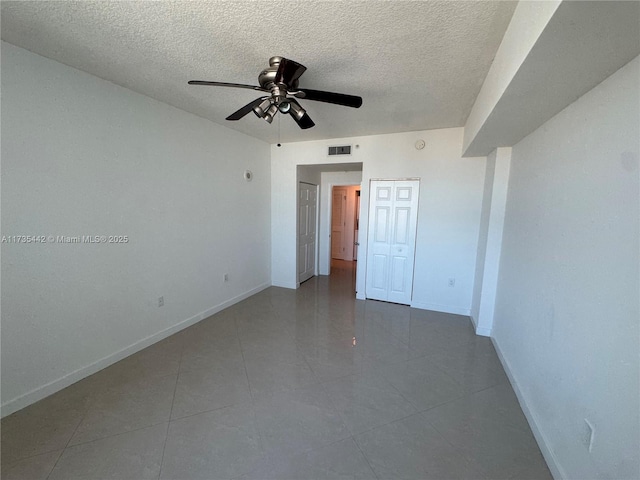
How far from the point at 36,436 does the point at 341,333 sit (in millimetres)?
2593

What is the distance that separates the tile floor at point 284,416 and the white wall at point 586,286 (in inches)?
15.4

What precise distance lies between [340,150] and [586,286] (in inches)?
136

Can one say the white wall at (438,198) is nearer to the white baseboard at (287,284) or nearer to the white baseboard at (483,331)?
the white baseboard at (483,331)

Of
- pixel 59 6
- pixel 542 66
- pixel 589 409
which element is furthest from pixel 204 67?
pixel 589 409

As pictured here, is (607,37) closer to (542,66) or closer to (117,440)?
(542,66)

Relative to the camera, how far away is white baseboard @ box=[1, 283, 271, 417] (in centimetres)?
191

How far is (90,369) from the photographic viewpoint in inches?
91.7

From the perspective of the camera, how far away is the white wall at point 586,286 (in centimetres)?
110

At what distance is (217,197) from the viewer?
361 cm

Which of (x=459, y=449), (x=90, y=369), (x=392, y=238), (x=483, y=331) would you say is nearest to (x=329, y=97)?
(x=459, y=449)

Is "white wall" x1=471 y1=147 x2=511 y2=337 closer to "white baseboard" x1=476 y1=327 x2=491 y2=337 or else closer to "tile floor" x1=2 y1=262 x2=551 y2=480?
"white baseboard" x1=476 y1=327 x2=491 y2=337

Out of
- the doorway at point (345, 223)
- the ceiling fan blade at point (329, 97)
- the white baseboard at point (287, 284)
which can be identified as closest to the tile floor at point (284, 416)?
the white baseboard at point (287, 284)

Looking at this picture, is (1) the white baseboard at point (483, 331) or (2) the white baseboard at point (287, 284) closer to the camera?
(1) the white baseboard at point (483, 331)

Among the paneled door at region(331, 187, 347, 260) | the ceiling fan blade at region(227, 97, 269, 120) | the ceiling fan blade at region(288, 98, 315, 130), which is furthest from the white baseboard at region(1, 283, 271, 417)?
the paneled door at region(331, 187, 347, 260)
